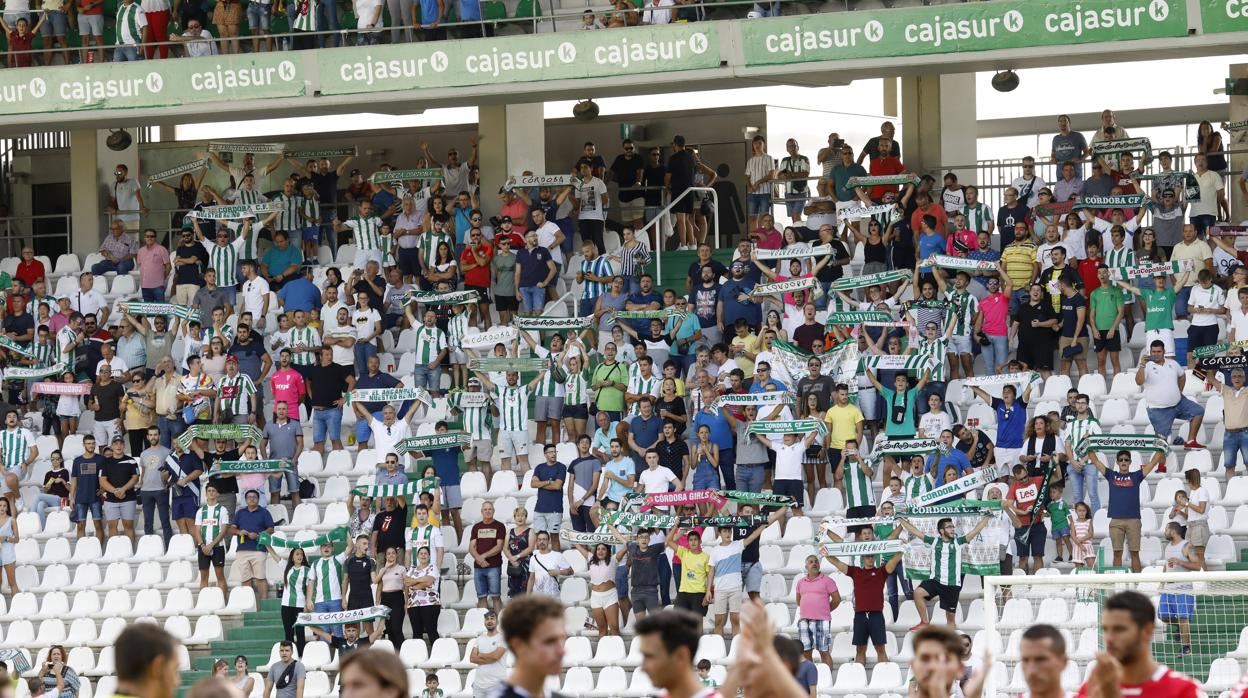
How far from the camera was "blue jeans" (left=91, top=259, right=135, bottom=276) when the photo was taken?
24.7 meters

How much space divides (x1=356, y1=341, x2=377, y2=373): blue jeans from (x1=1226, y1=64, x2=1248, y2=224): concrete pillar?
30.6ft

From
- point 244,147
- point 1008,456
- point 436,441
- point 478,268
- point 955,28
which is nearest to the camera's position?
point 1008,456

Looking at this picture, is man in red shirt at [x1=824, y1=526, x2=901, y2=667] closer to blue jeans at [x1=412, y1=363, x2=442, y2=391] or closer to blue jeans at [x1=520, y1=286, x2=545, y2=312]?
blue jeans at [x1=412, y1=363, x2=442, y2=391]

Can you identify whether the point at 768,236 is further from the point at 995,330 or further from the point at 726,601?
the point at 726,601

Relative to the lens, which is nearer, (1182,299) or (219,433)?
(1182,299)

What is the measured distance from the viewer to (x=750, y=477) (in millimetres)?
18562

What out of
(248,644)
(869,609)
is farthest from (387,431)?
(869,609)

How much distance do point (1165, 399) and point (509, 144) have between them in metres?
9.82

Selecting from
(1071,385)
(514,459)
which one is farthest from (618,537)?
(1071,385)

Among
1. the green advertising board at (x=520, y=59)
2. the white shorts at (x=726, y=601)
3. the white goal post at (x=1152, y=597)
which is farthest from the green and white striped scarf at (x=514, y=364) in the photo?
the white goal post at (x=1152, y=597)

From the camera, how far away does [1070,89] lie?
2903cm

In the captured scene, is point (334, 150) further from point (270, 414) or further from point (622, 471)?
point (622, 471)

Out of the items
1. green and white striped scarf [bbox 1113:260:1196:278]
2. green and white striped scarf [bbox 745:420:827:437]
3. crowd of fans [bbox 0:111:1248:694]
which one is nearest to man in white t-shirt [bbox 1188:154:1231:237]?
crowd of fans [bbox 0:111:1248:694]

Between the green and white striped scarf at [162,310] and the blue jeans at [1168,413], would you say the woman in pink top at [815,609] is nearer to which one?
the blue jeans at [1168,413]
